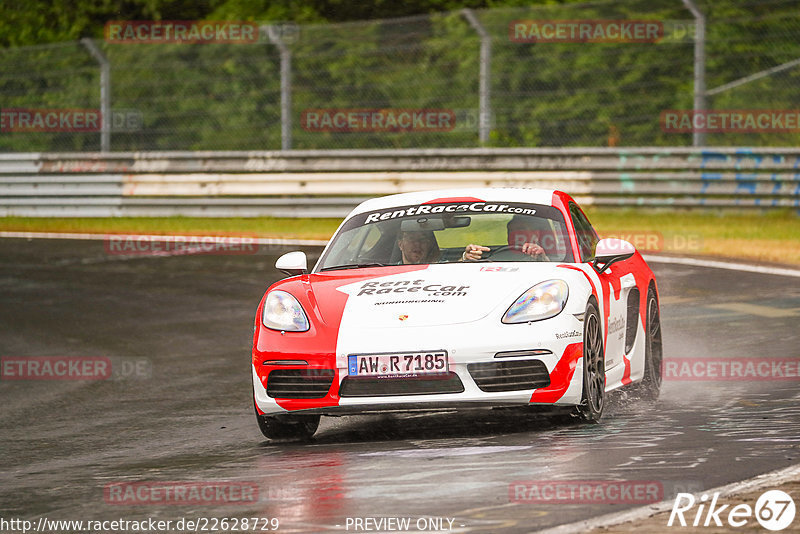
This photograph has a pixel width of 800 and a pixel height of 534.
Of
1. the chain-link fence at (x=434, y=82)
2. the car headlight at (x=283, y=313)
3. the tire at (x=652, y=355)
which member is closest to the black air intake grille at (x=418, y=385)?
the car headlight at (x=283, y=313)

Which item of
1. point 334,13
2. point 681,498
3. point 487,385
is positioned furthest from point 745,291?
point 334,13

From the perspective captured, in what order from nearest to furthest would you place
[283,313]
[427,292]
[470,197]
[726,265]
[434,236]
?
1. [427,292]
2. [283,313]
3. [434,236]
4. [470,197]
5. [726,265]

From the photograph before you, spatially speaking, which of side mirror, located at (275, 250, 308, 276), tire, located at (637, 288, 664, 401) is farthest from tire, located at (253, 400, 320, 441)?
tire, located at (637, 288, 664, 401)

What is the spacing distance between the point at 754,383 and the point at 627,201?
11.0 meters

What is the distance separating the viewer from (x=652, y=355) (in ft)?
29.5

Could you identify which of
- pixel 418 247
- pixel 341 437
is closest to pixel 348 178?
pixel 418 247

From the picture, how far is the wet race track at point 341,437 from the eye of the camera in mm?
5926

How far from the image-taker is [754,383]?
29.8ft

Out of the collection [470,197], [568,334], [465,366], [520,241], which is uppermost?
[470,197]

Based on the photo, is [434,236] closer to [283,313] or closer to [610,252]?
[610,252]

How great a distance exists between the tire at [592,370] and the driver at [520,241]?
2.10 ft

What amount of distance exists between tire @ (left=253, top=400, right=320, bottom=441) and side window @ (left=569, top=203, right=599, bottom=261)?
1.79 metres

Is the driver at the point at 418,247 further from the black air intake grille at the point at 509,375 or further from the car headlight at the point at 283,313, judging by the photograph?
the black air intake grille at the point at 509,375

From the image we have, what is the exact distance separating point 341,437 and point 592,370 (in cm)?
139
